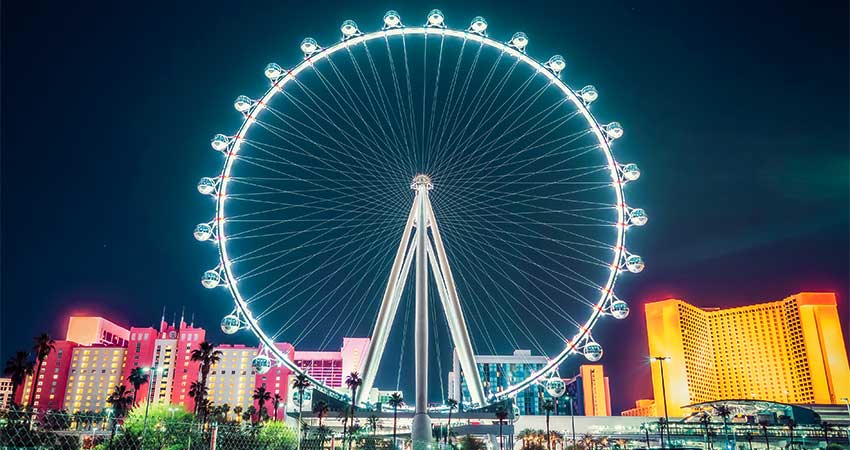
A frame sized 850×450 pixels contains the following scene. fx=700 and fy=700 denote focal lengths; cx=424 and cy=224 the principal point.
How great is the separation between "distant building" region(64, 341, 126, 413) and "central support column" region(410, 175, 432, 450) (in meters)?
110

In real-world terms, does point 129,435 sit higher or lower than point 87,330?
lower

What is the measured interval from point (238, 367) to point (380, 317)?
10596cm

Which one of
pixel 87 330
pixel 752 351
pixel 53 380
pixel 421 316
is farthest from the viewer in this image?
pixel 752 351

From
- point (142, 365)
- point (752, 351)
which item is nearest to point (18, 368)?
point (142, 365)

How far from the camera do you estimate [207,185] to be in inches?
1138

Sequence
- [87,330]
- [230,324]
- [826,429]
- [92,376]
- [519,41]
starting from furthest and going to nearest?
[87,330]
[92,376]
[826,429]
[519,41]
[230,324]

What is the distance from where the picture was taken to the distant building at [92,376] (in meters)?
124

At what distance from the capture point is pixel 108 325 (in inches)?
5659

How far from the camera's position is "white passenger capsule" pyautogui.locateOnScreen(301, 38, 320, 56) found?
3006 cm

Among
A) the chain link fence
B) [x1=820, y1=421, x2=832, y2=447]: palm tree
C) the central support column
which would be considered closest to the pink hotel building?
[x1=820, y1=421, x2=832, y2=447]: palm tree

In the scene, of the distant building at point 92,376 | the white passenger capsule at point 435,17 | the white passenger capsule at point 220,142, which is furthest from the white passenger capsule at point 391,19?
the distant building at point 92,376

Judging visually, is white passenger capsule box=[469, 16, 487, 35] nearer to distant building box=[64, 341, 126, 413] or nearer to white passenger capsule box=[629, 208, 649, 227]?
white passenger capsule box=[629, 208, 649, 227]

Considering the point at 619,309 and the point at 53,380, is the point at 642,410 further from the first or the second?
the point at 619,309

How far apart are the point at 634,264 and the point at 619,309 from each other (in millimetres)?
1977
